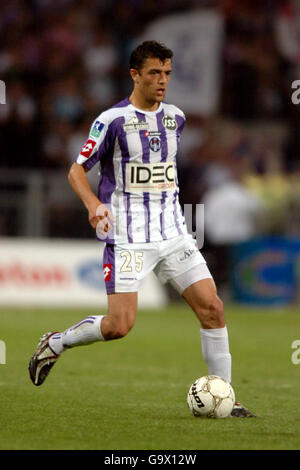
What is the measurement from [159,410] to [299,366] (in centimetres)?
334

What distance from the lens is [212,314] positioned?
6.36 meters

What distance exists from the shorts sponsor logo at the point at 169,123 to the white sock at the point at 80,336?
136cm

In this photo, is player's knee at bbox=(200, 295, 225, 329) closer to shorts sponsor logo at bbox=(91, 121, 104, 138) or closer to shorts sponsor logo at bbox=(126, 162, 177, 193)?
shorts sponsor logo at bbox=(126, 162, 177, 193)

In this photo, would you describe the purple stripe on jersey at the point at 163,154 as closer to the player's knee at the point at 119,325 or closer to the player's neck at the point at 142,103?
the player's neck at the point at 142,103

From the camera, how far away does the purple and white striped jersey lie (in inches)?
255

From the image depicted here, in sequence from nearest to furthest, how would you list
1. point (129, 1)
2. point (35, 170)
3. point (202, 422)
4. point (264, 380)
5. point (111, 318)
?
point (202, 422) → point (111, 318) → point (264, 380) → point (35, 170) → point (129, 1)

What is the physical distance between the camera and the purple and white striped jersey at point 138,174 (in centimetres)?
648

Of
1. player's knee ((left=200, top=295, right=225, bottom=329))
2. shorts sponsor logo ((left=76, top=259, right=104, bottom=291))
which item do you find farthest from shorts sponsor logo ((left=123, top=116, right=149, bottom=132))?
shorts sponsor logo ((left=76, top=259, right=104, bottom=291))

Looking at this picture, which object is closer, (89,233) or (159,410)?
(159,410)

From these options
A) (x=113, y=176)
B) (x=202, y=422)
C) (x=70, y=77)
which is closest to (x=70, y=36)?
(x=70, y=77)

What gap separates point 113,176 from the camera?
6.56 metres

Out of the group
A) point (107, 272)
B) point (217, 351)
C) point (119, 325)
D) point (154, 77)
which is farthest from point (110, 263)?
point (154, 77)

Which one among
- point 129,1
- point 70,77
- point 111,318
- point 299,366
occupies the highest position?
point 129,1

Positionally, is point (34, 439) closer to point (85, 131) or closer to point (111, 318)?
point (111, 318)
